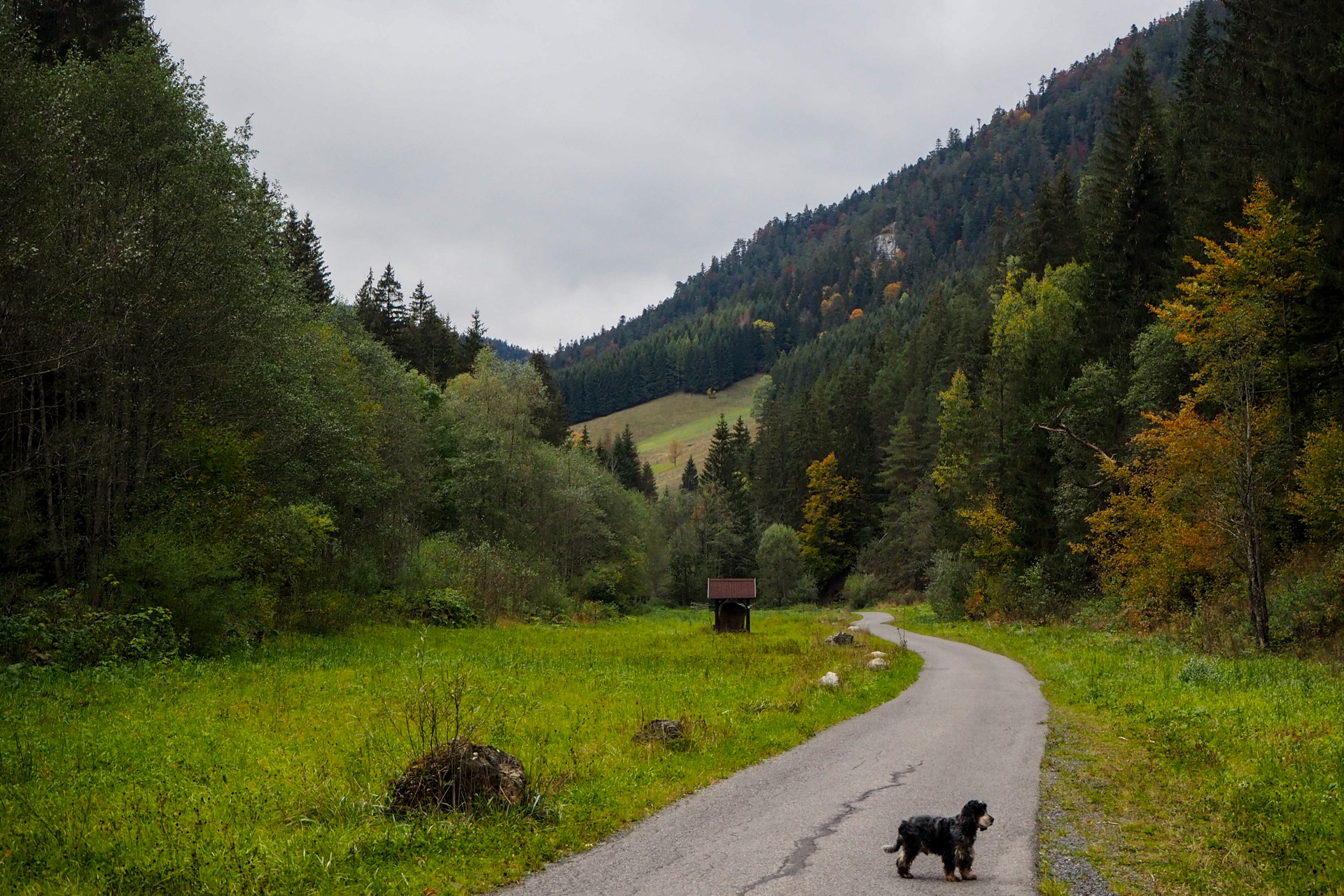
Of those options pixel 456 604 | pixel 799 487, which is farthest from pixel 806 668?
pixel 799 487

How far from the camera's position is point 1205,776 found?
10.9 m

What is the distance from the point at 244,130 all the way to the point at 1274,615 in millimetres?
37570

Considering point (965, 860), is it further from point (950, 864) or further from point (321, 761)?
point (321, 761)

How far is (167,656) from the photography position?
65.4 feet

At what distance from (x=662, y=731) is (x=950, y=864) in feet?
22.8

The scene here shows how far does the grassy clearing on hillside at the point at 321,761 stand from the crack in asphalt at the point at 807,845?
2.24 metres

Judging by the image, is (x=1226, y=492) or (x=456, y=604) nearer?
(x=1226, y=492)

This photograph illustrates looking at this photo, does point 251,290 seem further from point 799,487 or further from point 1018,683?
point 799,487

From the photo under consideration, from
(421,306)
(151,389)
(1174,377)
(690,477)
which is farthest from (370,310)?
(690,477)

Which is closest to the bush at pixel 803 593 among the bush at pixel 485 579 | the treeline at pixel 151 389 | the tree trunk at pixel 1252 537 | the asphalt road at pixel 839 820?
the bush at pixel 485 579

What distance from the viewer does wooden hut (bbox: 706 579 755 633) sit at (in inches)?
1703

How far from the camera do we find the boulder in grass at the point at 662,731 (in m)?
13.6

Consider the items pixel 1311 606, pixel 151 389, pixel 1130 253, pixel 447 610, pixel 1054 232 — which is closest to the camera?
pixel 1311 606

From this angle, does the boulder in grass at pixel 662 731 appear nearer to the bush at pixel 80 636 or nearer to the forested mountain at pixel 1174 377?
the bush at pixel 80 636
